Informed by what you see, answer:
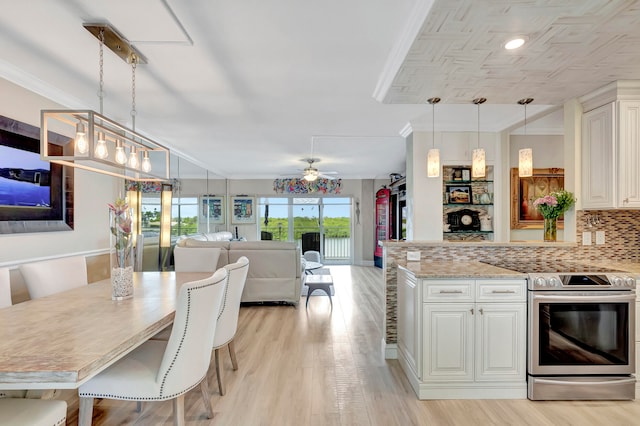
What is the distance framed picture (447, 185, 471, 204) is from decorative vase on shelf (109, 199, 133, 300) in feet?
11.9

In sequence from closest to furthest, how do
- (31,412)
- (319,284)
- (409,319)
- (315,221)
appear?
(31,412), (409,319), (319,284), (315,221)

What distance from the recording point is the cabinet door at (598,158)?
8.87 feet

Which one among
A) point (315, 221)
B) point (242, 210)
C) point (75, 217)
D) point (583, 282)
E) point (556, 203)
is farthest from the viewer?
point (315, 221)

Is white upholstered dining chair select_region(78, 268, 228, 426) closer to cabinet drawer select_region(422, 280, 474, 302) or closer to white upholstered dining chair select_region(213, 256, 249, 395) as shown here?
white upholstered dining chair select_region(213, 256, 249, 395)

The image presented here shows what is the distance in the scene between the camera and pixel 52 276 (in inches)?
97.6

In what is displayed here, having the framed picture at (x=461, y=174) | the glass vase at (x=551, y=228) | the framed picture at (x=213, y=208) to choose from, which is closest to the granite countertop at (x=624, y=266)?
the glass vase at (x=551, y=228)

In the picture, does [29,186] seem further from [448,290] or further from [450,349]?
[450,349]

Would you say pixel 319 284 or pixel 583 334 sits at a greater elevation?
pixel 583 334

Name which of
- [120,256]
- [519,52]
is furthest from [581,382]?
[120,256]

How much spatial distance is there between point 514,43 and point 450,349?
6.80 ft

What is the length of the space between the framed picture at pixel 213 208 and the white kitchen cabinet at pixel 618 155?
8126 millimetres

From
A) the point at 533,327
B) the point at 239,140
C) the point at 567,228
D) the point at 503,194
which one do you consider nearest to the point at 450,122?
the point at 503,194

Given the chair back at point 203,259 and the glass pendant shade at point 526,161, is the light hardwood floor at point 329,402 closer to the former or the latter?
the chair back at point 203,259

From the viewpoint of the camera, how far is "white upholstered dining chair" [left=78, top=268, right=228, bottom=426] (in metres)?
1.65
